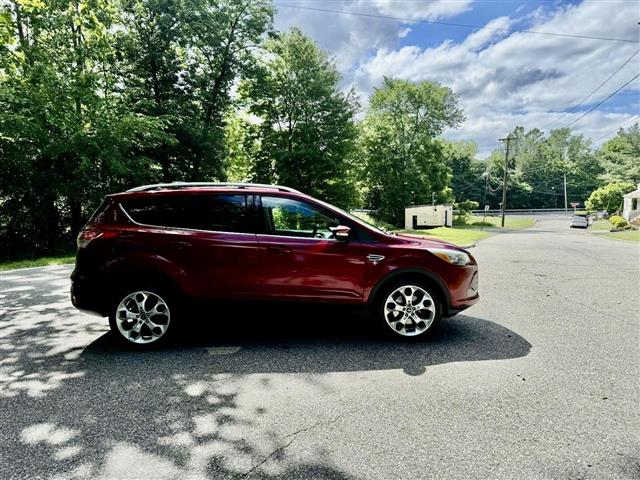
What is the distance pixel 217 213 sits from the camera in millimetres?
4566

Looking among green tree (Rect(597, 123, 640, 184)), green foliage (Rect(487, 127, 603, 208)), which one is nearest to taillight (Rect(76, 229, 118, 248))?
green tree (Rect(597, 123, 640, 184))

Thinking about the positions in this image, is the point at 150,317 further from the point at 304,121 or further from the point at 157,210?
the point at 304,121

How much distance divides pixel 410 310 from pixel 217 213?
103 inches

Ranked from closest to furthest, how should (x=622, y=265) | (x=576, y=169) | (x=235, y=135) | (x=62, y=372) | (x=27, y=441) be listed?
1. (x=27, y=441)
2. (x=62, y=372)
3. (x=622, y=265)
4. (x=235, y=135)
5. (x=576, y=169)

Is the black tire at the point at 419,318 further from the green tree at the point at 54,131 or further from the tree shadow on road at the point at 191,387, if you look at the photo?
the green tree at the point at 54,131

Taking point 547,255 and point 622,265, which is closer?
point 622,265

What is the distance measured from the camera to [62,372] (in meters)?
3.84

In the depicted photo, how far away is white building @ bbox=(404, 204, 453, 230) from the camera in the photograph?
45.3 m

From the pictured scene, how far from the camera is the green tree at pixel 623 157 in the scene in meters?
65.7

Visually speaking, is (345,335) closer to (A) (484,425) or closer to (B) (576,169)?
(A) (484,425)

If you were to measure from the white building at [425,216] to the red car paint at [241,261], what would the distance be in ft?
138

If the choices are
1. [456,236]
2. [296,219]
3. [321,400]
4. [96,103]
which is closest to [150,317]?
[296,219]

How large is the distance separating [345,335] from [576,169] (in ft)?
353

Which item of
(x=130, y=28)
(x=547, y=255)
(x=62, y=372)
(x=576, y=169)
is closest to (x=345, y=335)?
(x=62, y=372)
